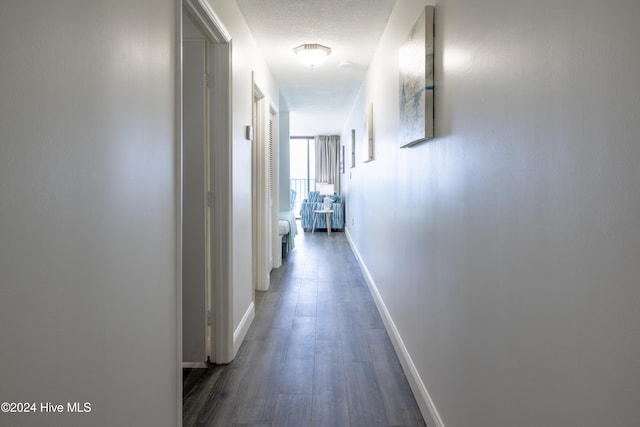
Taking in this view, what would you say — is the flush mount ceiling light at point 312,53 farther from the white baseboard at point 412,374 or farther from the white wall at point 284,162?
the white wall at point 284,162

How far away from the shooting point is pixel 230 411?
213cm

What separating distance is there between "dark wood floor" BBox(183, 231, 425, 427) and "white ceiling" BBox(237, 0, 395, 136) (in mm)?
2372

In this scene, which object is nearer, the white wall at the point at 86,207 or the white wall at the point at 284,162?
the white wall at the point at 86,207

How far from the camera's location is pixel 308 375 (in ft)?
8.32

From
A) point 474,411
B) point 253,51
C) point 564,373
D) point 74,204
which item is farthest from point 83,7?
point 253,51

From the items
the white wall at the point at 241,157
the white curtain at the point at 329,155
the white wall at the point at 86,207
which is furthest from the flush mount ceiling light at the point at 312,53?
the white curtain at the point at 329,155

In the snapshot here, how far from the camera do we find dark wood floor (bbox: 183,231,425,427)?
6.86 ft

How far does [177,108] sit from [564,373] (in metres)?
1.52

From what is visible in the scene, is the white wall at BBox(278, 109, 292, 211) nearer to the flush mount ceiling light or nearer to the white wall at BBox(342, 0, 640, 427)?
the flush mount ceiling light

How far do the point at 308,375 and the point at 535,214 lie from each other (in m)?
1.91

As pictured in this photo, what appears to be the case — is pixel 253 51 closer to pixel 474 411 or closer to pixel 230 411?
pixel 230 411

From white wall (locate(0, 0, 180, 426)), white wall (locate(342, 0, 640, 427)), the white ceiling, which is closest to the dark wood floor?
white wall (locate(342, 0, 640, 427))

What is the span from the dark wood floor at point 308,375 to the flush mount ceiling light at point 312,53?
2267 mm

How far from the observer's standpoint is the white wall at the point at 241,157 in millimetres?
2822
